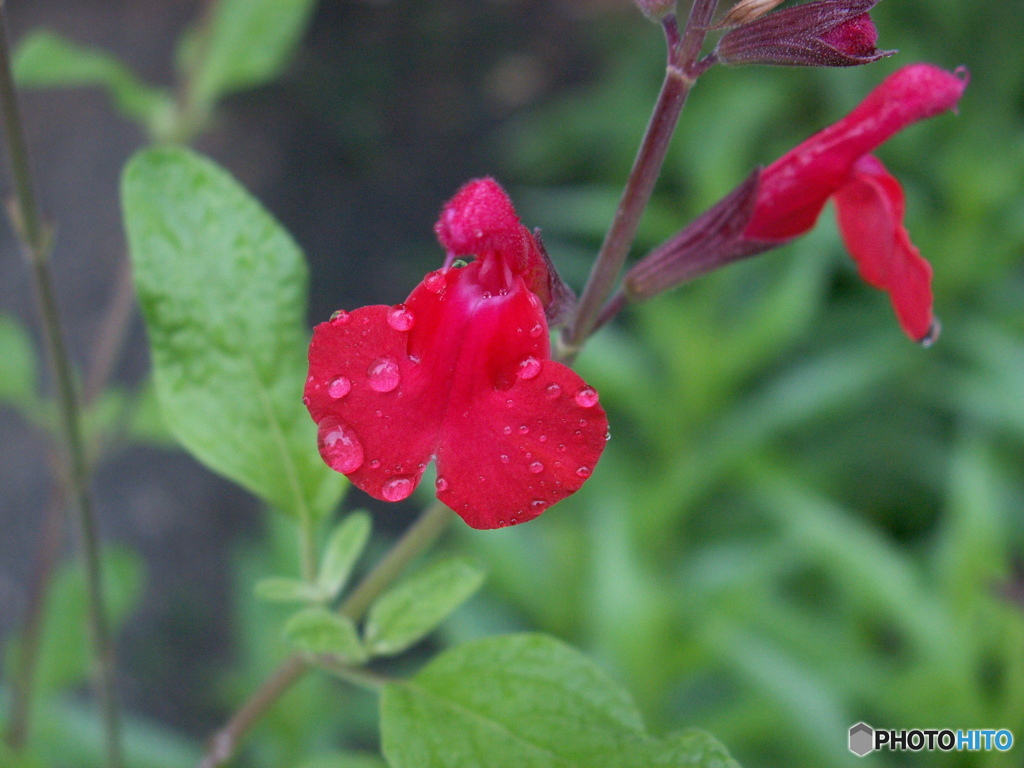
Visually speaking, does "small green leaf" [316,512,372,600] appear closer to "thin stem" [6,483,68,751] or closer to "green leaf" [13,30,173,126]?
"thin stem" [6,483,68,751]

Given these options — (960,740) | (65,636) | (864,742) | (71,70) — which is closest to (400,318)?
(71,70)

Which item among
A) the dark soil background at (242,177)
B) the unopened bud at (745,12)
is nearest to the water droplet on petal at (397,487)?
the unopened bud at (745,12)

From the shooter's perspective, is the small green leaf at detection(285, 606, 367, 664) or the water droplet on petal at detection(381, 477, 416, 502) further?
the small green leaf at detection(285, 606, 367, 664)

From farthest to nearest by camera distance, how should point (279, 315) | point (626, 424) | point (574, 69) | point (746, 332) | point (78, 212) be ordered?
1. point (574, 69)
2. point (78, 212)
3. point (626, 424)
4. point (746, 332)
5. point (279, 315)

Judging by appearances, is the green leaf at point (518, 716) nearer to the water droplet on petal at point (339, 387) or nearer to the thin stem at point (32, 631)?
the water droplet on petal at point (339, 387)

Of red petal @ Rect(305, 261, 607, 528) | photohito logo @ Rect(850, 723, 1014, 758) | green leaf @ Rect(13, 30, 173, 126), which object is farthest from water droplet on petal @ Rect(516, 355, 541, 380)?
photohito logo @ Rect(850, 723, 1014, 758)

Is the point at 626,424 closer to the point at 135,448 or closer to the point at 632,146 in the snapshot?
the point at 632,146

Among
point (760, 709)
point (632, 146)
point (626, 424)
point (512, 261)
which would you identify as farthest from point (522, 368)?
point (632, 146)
